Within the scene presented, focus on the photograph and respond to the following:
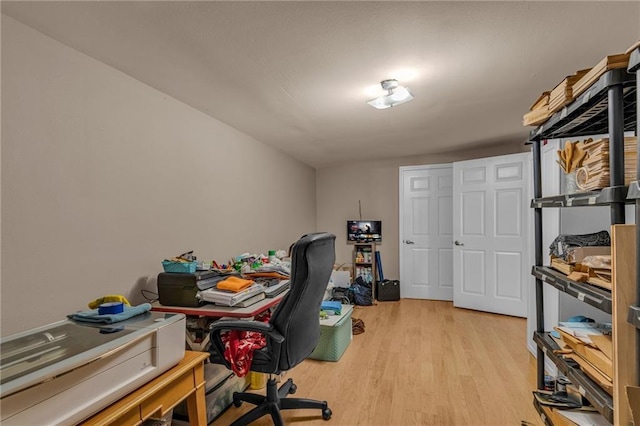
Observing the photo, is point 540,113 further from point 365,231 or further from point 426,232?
point 365,231

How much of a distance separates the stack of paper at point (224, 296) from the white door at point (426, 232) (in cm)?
340

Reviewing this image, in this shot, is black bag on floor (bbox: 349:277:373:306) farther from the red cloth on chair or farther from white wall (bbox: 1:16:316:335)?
the red cloth on chair

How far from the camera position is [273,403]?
1901 mm

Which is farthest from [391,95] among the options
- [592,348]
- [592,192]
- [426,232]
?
[426,232]

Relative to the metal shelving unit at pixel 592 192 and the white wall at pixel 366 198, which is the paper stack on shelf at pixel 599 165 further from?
the white wall at pixel 366 198

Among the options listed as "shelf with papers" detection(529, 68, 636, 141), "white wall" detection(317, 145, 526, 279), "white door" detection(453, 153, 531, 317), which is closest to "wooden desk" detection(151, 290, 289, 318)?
"shelf with papers" detection(529, 68, 636, 141)

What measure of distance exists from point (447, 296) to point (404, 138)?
244cm

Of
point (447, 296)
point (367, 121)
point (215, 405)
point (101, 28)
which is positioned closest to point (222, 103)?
point (101, 28)

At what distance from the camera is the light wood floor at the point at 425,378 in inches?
79.5

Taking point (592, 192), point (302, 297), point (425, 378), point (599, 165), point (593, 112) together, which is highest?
point (593, 112)

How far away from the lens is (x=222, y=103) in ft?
8.41

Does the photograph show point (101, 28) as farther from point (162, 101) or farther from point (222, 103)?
point (222, 103)

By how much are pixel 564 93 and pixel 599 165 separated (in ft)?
1.32

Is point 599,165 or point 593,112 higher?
point 593,112
